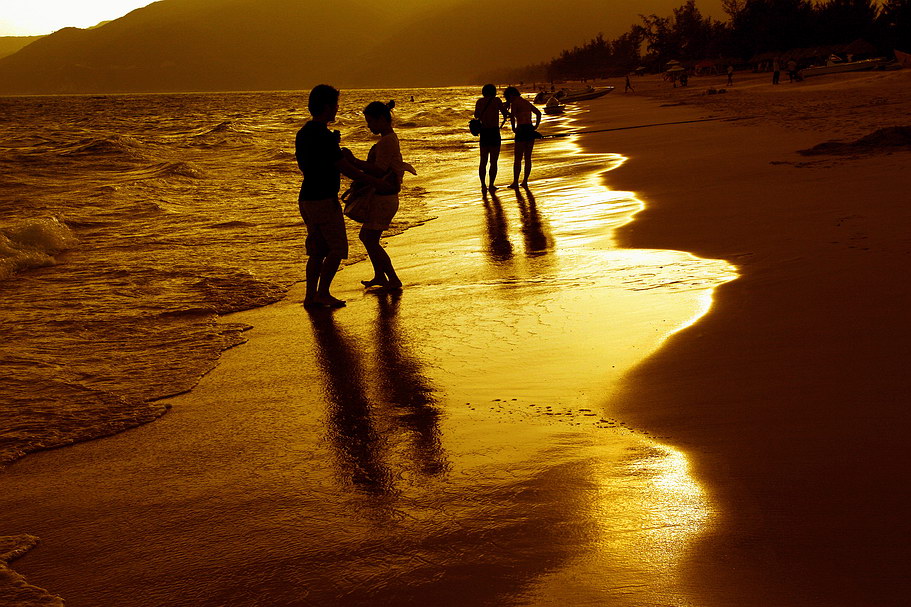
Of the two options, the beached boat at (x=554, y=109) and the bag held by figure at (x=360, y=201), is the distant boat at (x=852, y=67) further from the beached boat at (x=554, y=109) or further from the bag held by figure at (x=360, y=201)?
the bag held by figure at (x=360, y=201)

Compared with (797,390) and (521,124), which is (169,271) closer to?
(797,390)

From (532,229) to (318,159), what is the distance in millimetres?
3256

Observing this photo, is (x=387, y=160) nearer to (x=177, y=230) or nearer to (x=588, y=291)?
(x=588, y=291)

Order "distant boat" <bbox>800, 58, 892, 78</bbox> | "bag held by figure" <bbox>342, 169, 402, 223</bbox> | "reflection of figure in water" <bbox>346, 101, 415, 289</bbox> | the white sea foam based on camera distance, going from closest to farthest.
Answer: "reflection of figure in water" <bbox>346, 101, 415, 289</bbox> → "bag held by figure" <bbox>342, 169, 402, 223</bbox> → the white sea foam → "distant boat" <bbox>800, 58, 892, 78</bbox>

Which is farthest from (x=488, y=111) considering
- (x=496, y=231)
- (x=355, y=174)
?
(x=355, y=174)

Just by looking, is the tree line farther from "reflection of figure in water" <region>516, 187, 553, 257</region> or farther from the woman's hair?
the woman's hair

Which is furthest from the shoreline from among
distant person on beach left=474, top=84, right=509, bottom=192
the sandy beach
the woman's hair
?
distant person on beach left=474, top=84, right=509, bottom=192

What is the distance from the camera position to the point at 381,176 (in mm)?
6867

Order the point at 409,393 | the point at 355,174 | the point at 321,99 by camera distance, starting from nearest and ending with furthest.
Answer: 1. the point at 409,393
2. the point at 321,99
3. the point at 355,174

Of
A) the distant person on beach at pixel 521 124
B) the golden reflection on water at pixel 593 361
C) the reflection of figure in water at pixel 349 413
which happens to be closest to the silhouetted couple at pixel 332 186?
the reflection of figure in water at pixel 349 413

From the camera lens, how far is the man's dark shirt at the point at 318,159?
644 cm

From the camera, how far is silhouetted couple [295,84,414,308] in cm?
645

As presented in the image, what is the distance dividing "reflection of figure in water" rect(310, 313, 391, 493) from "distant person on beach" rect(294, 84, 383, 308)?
775 mm

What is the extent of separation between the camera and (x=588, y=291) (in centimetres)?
595
